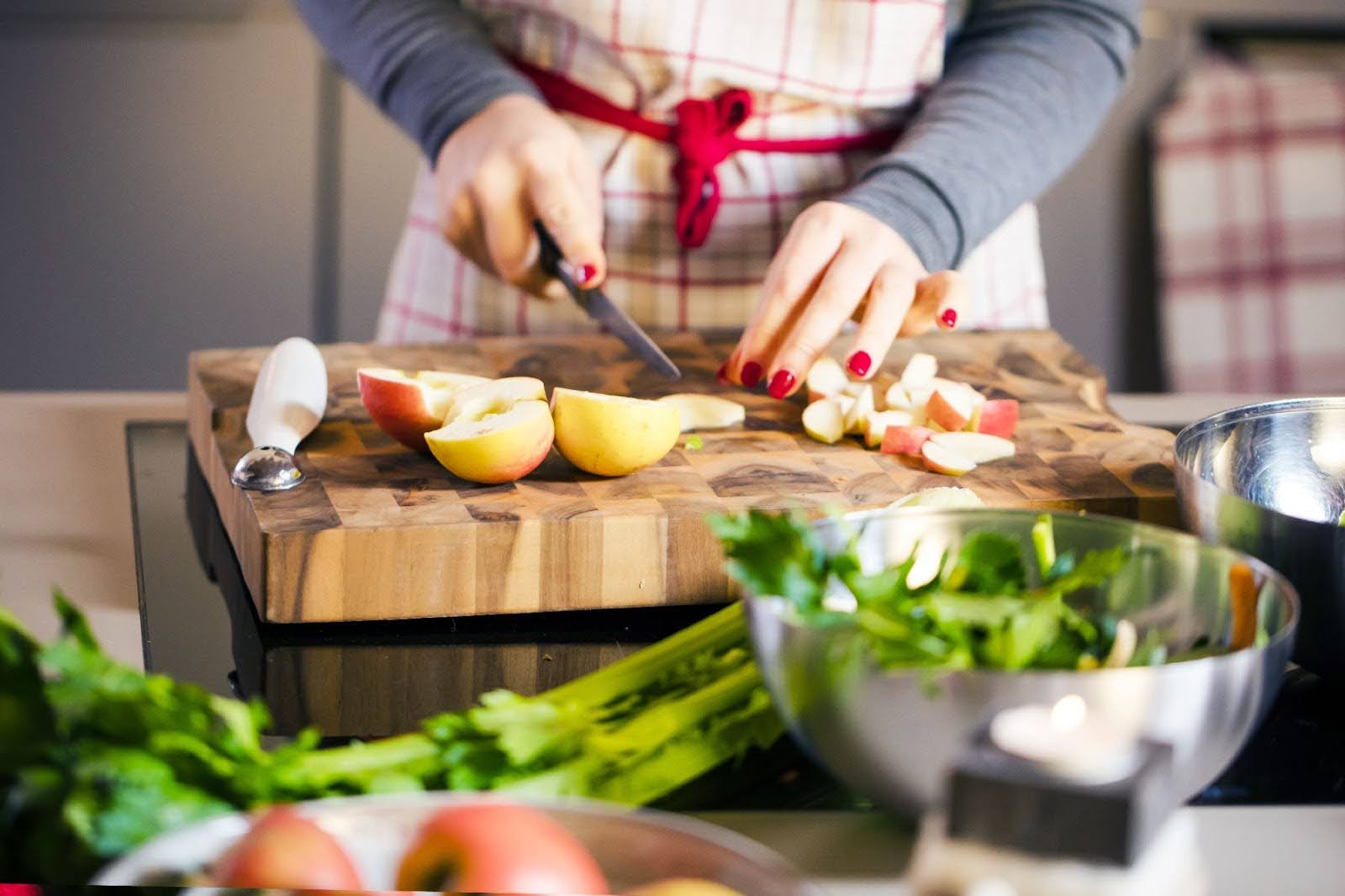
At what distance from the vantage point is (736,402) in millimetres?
1077

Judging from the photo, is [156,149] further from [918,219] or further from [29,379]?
[918,219]

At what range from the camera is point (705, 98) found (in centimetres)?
128

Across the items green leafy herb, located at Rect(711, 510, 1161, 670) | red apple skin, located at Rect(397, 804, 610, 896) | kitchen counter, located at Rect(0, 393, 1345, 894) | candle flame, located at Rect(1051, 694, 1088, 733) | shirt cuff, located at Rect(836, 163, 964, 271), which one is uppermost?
shirt cuff, located at Rect(836, 163, 964, 271)

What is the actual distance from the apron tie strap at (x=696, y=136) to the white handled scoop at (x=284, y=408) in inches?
15.4

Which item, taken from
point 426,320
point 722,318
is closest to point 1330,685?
point 722,318

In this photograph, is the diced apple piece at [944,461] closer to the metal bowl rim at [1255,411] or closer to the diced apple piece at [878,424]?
the diced apple piece at [878,424]

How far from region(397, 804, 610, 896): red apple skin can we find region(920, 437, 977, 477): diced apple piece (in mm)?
565

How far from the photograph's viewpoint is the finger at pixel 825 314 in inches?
40.9

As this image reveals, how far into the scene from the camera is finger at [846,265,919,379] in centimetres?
104

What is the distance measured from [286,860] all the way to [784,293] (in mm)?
740

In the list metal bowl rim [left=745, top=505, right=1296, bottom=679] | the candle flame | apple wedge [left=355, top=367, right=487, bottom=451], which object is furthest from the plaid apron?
the candle flame

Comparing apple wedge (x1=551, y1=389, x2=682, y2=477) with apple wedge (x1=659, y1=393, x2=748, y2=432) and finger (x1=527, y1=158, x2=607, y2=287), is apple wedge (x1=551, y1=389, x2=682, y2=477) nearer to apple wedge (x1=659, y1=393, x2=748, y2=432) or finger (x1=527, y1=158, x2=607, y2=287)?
apple wedge (x1=659, y1=393, x2=748, y2=432)

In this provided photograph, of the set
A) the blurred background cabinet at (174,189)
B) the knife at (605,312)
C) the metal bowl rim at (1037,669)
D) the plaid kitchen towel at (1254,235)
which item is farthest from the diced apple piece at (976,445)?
the blurred background cabinet at (174,189)

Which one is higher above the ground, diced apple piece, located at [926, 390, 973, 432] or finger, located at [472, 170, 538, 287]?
finger, located at [472, 170, 538, 287]
